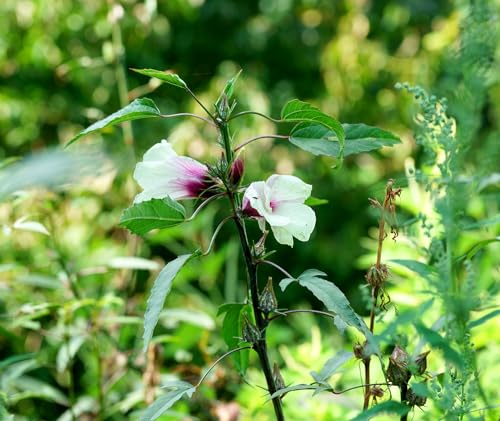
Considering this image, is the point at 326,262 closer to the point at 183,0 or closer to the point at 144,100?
the point at 183,0

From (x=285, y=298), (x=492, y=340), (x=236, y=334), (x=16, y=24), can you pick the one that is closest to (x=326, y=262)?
(x=285, y=298)

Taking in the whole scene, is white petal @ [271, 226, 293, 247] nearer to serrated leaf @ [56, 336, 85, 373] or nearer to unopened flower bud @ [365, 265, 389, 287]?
unopened flower bud @ [365, 265, 389, 287]

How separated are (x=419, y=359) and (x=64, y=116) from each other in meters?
2.00

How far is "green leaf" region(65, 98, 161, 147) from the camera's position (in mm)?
454

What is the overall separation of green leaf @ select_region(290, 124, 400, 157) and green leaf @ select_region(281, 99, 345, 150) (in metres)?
0.01

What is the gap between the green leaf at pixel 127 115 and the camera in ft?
1.49

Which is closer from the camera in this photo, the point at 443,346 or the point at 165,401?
the point at 443,346

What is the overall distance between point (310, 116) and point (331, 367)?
180 millimetres

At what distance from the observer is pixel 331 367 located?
0.54m

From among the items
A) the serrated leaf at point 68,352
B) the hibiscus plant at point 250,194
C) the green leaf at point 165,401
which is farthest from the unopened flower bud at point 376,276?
the serrated leaf at point 68,352

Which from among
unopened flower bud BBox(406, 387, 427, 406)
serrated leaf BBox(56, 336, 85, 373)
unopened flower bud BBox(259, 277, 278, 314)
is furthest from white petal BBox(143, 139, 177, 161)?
serrated leaf BBox(56, 336, 85, 373)

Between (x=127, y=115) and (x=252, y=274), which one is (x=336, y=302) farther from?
(x=127, y=115)

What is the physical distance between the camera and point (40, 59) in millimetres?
2182

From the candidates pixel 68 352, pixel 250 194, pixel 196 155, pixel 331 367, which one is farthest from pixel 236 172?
pixel 196 155
